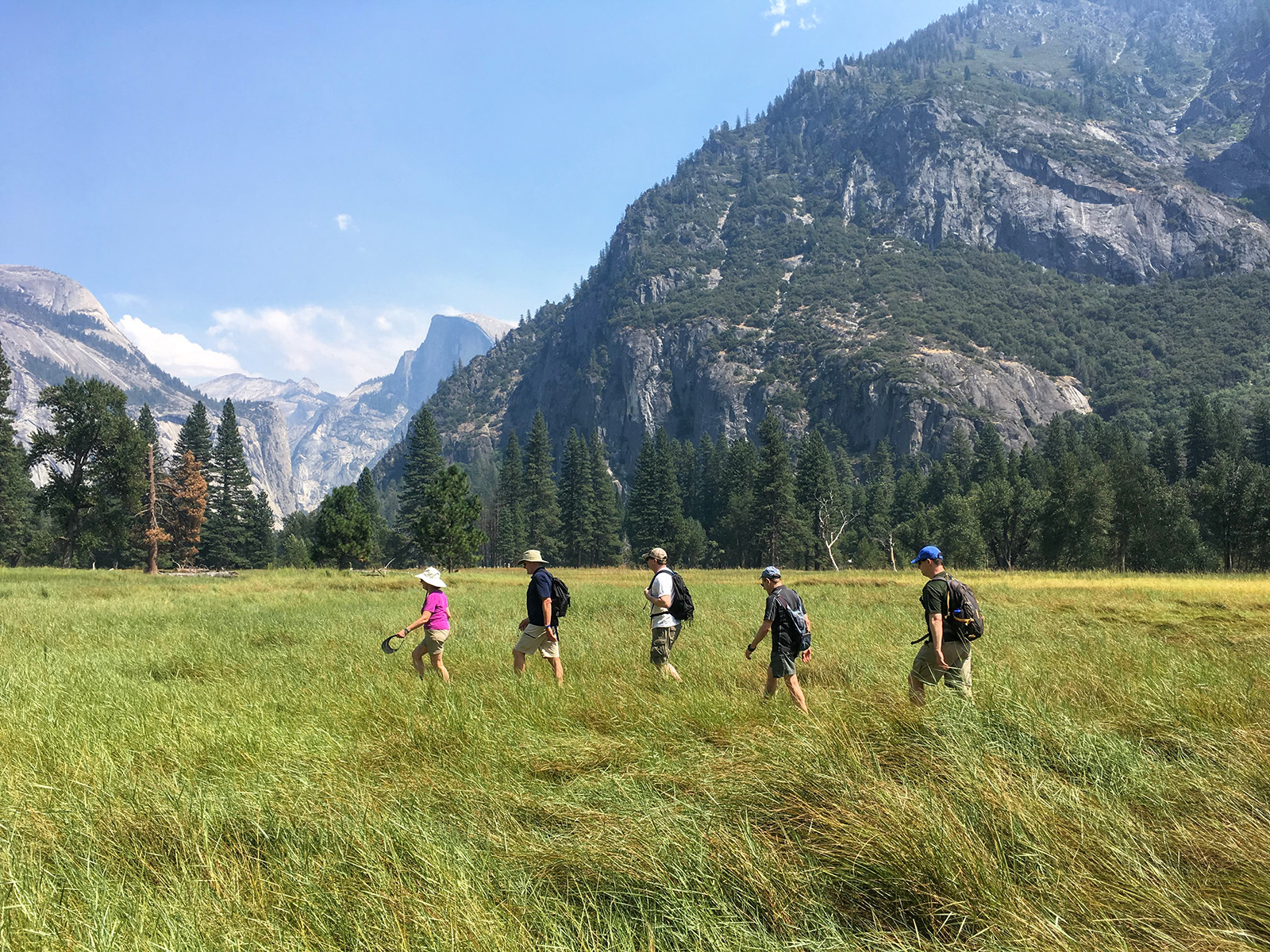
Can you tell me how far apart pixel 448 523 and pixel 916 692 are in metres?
51.0

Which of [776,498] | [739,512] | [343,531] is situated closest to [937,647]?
[343,531]

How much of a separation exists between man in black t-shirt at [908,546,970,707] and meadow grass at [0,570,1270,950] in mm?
572

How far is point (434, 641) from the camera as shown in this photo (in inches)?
A: 326

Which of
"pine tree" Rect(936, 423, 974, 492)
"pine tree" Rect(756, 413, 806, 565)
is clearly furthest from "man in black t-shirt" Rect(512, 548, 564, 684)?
"pine tree" Rect(936, 423, 974, 492)

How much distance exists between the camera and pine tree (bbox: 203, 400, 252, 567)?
67.8m

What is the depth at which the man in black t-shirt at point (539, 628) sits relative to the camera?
7.88 metres

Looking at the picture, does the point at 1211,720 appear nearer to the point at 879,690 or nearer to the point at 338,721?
the point at 879,690

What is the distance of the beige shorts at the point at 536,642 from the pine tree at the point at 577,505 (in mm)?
67867

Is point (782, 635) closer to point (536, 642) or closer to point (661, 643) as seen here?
point (661, 643)

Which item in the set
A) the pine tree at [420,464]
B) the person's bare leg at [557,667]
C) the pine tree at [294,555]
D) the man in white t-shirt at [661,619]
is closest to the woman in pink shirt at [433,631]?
the person's bare leg at [557,667]

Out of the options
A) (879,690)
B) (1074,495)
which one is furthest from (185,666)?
(1074,495)

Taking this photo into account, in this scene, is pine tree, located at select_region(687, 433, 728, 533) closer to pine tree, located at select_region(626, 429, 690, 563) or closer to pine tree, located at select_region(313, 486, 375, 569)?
pine tree, located at select_region(626, 429, 690, 563)

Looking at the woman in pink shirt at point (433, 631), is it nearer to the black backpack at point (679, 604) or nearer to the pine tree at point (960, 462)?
the black backpack at point (679, 604)

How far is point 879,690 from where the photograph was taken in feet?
18.1
